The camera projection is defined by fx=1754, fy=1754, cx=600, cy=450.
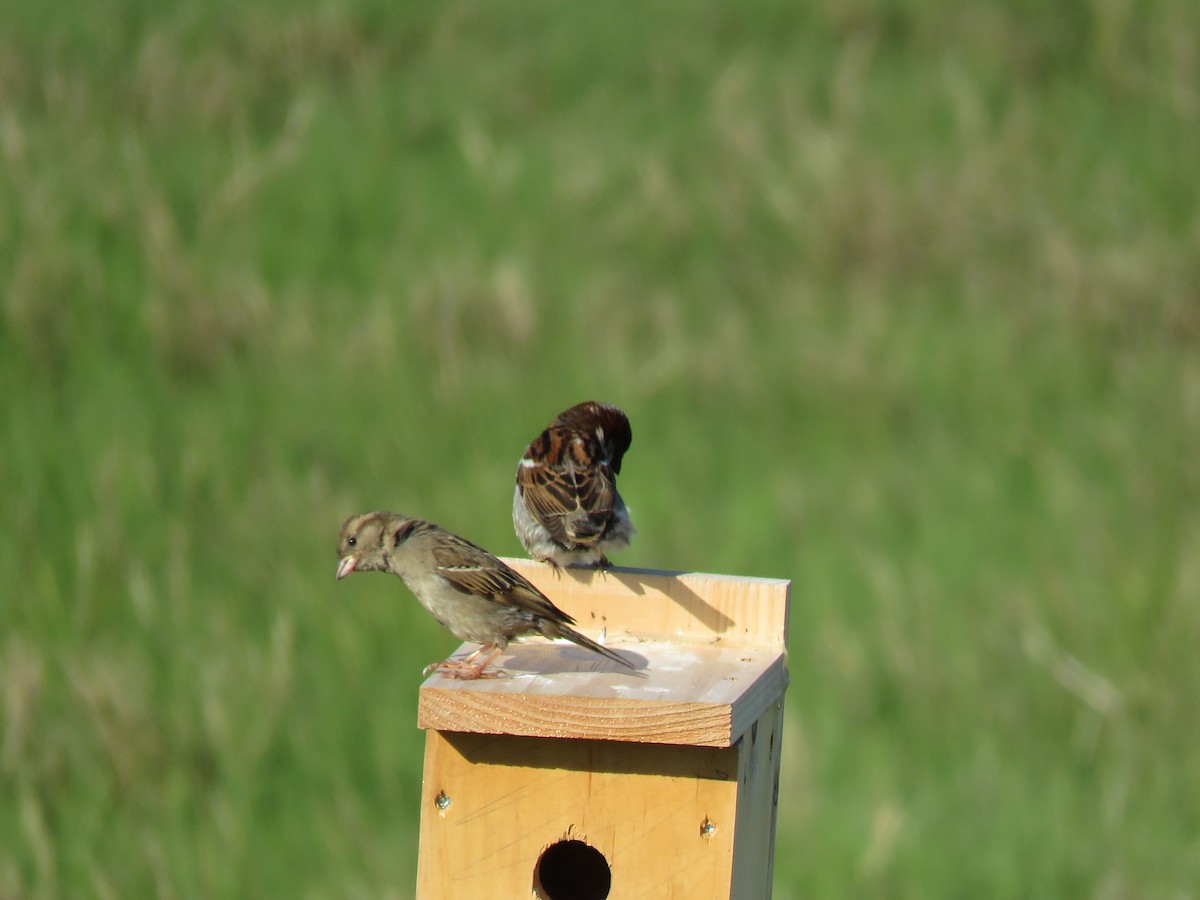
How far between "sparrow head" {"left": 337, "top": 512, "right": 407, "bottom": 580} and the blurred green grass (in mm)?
2381

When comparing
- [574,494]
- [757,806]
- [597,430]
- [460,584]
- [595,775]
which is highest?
[597,430]

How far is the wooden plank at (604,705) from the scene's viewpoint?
10.3 feet

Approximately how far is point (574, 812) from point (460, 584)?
546 millimetres

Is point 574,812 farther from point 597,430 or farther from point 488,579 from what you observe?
point 597,430

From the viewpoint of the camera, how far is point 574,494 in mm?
4598

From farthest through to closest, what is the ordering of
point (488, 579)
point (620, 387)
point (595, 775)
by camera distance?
point (620, 387)
point (488, 579)
point (595, 775)

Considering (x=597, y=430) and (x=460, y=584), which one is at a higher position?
(x=597, y=430)

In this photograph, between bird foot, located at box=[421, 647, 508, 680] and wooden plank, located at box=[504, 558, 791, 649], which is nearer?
bird foot, located at box=[421, 647, 508, 680]

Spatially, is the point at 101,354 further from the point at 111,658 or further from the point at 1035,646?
the point at 1035,646

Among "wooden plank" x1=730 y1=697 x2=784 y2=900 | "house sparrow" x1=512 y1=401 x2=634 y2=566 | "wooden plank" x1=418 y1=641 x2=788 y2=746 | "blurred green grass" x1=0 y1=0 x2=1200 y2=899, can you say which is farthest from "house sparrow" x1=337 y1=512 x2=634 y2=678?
"blurred green grass" x1=0 y1=0 x2=1200 y2=899

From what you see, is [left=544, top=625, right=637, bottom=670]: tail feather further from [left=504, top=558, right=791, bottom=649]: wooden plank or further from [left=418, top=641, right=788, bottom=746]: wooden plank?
[left=504, top=558, right=791, bottom=649]: wooden plank

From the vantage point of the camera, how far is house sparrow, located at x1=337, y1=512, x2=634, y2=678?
3.54m

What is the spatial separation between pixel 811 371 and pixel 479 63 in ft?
11.7

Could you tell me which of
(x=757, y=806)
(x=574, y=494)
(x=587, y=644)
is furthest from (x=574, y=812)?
(x=574, y=494)
